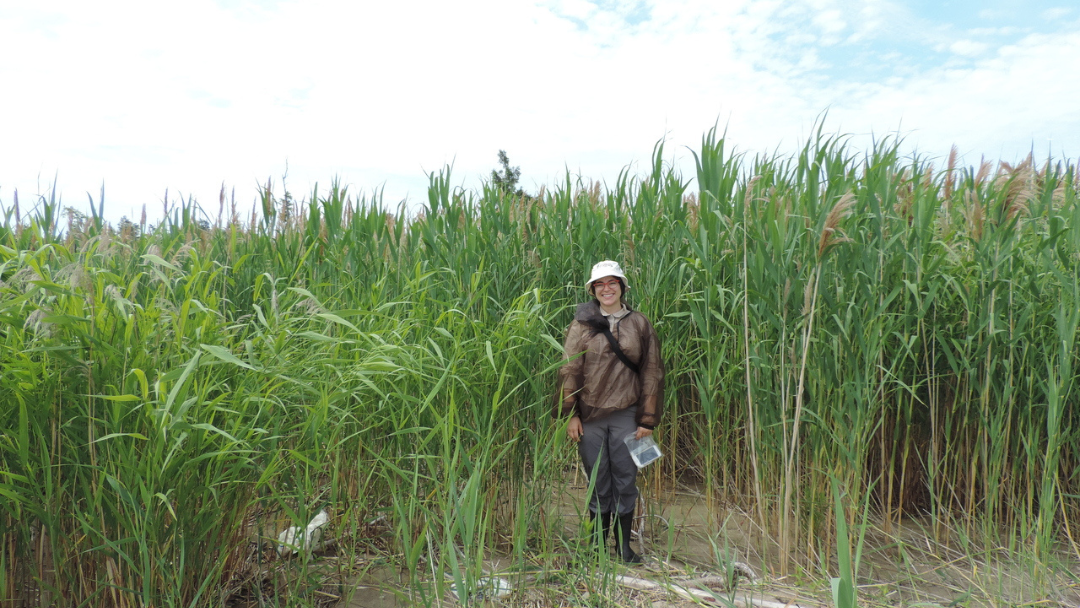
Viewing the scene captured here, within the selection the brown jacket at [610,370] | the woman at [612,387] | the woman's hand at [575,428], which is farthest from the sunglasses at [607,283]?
the woman's hand at [575,428]

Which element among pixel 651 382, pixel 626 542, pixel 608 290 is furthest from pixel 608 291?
pixel 626 542

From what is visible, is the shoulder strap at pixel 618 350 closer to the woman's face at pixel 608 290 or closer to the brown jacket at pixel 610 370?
the brown jacket at pixel 610 370

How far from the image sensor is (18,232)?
4574 millimetres

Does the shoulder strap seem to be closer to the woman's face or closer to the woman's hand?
the woman's face

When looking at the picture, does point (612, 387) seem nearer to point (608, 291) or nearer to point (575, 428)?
point (575, 428)

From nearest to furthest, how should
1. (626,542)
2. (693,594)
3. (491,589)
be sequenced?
(491,589) → (693,594) → (626,542)

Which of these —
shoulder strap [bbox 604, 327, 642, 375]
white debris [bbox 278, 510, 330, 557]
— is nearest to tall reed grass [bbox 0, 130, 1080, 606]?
white debris [bbox 278, 510, 330, 557]

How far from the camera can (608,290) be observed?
3561 millimetres

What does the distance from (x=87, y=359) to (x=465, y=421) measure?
1.58m

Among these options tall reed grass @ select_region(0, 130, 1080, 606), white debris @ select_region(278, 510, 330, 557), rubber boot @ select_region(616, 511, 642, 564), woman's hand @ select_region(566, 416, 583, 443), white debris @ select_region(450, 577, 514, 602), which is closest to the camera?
tall reed grass @ select_region(0, 130, 1080, 606)

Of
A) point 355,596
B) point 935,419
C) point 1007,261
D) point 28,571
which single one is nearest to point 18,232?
point 28,571

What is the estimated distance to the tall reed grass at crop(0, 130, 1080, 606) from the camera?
2.31 metres

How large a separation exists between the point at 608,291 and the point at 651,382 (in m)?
0.56

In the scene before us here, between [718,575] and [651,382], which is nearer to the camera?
[718,575]
